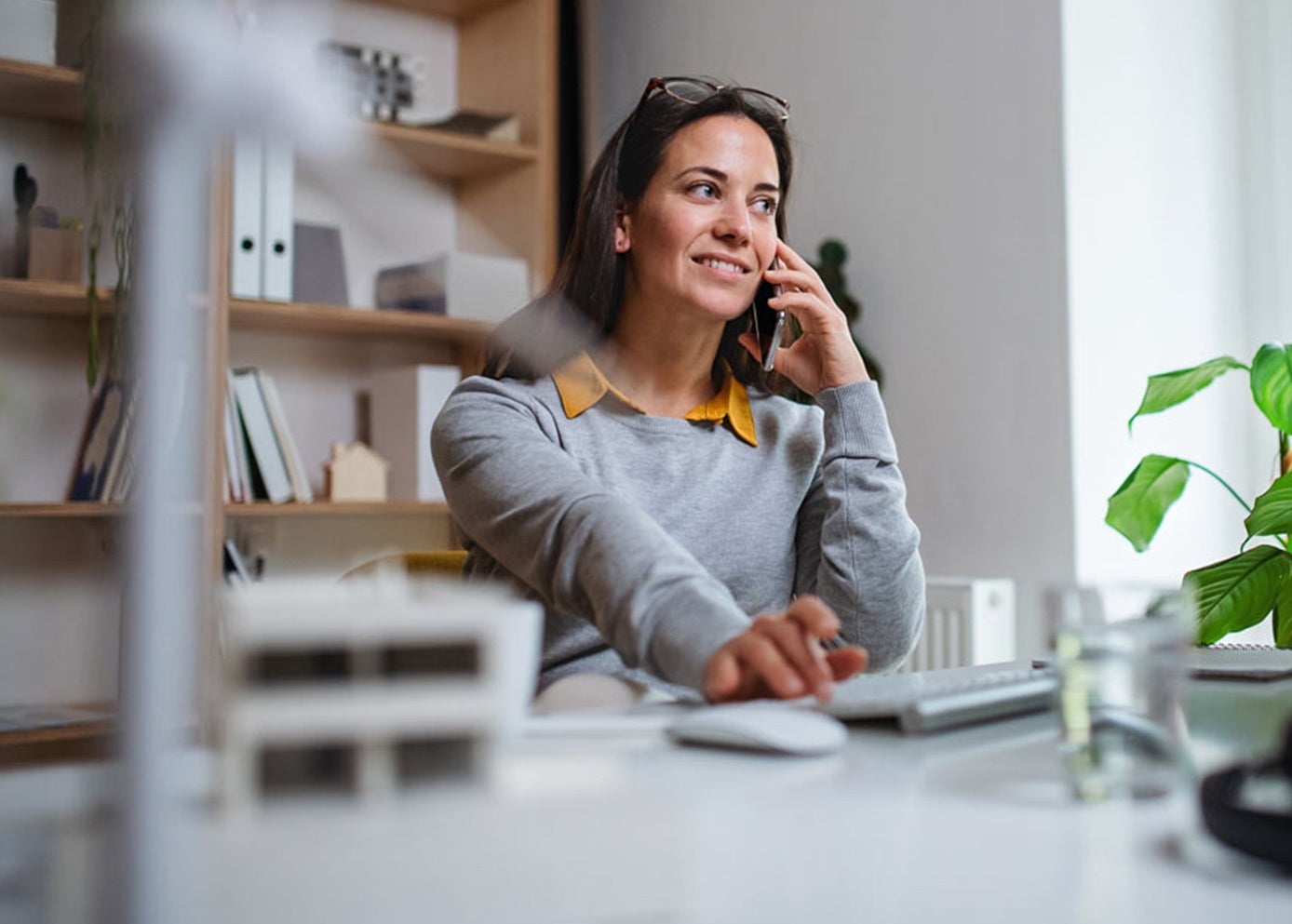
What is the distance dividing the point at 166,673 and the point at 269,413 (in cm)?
209

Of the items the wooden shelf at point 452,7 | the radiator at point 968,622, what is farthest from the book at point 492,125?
the radiator at point 968,622

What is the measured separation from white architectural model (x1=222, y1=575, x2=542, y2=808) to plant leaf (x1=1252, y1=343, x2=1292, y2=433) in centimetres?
179

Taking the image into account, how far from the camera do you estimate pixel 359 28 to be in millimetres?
343

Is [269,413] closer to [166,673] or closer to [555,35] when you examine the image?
[555,35]

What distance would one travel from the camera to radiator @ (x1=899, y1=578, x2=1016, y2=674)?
2338 millimetres

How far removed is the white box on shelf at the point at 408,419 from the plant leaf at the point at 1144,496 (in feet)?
4.23

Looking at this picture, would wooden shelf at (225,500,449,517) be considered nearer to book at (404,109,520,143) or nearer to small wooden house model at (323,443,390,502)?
small wooden house model at (323,443,390,502)

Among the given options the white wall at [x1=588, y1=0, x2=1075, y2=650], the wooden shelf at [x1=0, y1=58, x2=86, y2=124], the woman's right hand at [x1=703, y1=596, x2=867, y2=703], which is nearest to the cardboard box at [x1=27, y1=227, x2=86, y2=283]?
the wooden shelf at [x1=0, y1=58, x2=86, y2=124]

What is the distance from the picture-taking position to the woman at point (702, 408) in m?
1.12

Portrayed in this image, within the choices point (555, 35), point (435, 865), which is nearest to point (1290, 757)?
point (435, 865)

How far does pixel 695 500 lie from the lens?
48.9 inches

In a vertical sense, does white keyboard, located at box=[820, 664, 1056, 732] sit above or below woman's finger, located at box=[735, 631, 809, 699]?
below

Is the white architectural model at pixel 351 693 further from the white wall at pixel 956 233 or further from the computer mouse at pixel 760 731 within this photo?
the white wall at pixel 956 233

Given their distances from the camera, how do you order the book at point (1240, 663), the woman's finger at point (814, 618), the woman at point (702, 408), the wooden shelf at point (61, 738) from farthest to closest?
1. the woman at point (702, 408)
2. the book at point (1240, 663)
3. the woman's finger at point (814, 618)
4. the wooden shelf at point (61, 738)
